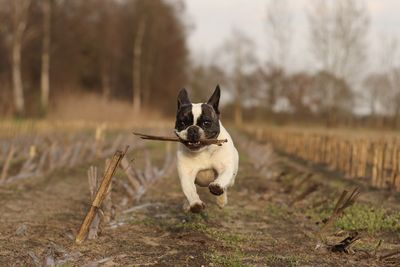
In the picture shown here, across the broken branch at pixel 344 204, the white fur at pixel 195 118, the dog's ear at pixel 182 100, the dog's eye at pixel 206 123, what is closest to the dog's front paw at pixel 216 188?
the white fur at pixel 195 118

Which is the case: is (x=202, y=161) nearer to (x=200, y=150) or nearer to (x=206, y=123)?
(x=200, y=150)

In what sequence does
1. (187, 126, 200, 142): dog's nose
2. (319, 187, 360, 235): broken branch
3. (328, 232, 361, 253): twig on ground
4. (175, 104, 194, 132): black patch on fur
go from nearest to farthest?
(187, 126, 200, 142): dog's nose < (328, 232, 361, 253): twig on ground < (175, 104, 194, 132): black patch on fur < (319, 187, 360, 235): broken branch

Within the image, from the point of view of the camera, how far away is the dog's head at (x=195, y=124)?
632 cm

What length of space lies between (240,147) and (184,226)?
19550mm

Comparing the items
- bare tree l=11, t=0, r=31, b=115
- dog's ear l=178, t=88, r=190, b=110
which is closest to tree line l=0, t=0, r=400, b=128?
bare tree l=11, t=0, r=31, b=115

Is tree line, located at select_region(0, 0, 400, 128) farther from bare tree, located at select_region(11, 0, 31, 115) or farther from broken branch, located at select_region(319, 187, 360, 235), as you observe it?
broken branch, located at select_region(319, 187, 360, 235)

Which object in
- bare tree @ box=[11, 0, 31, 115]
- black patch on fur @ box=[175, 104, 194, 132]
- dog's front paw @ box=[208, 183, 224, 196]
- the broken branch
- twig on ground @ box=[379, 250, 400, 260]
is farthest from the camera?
bare tree @ box=[11, 0, 31, 115]

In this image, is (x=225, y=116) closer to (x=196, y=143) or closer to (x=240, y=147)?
(x=240, y=147)

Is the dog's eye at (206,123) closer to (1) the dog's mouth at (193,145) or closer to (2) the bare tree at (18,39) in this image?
(1) the dog's mouth at (193,145)

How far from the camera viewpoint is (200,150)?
21.6ft

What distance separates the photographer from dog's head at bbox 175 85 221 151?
632 centimetres

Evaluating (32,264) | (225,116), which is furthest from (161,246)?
(225,116)

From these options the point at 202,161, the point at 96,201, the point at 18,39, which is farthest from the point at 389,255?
the point at 18,39

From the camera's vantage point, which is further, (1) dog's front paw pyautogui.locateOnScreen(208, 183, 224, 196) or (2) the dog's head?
(2) the dog's head
